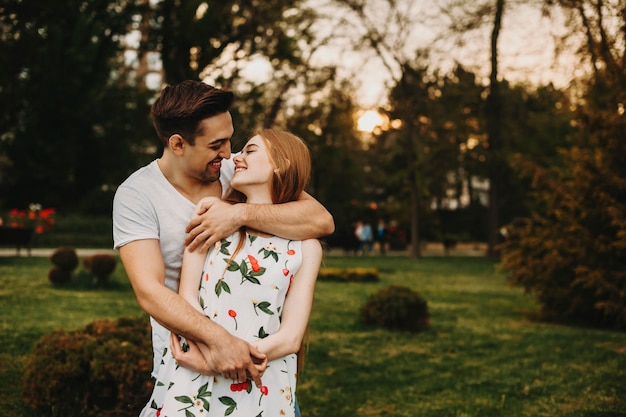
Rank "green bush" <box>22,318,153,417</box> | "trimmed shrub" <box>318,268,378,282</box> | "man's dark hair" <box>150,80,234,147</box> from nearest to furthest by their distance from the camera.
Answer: "man's dark hair" <box>150,80,234,147</box> → "green bush" <box>22,318,153,417</box> → "trimmed shrub" <box>318,268,378,282</box>

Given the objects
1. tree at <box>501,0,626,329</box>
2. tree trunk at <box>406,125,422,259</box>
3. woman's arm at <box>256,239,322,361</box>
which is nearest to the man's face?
woman's arm at <box>256,239,322,361</box>

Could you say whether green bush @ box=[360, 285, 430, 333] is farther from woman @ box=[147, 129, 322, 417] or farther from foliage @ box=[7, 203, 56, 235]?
A: foliage @ box=[7, 203, 56, 235]

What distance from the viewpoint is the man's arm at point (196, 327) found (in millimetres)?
2467

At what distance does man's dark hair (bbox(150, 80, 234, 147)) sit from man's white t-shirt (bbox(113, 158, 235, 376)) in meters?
0.21

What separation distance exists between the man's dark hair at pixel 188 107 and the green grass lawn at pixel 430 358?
13.5ft

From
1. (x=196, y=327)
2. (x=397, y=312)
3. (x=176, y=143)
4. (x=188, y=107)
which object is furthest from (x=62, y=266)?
(x=196, y=327)

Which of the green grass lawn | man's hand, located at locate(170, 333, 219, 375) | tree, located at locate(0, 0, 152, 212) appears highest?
tree, located at locate(0, 0, 152, 212)

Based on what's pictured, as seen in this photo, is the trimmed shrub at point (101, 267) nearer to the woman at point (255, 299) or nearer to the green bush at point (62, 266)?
the green bush at point (62, 266)

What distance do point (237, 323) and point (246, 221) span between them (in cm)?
37


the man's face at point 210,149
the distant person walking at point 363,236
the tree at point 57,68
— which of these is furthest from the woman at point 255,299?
the distant person walking at point 363,236

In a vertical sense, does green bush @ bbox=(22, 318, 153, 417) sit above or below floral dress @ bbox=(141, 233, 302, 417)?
below

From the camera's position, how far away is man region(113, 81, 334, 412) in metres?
2.50

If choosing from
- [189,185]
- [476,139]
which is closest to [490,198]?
[476,139]

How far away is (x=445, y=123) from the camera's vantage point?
2908 centimetres
